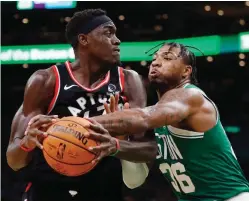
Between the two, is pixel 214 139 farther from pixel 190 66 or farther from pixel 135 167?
pixel 135 167

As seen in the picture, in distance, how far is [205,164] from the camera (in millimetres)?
3670

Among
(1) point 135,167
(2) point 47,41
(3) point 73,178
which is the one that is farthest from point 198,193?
(2) point 47,41

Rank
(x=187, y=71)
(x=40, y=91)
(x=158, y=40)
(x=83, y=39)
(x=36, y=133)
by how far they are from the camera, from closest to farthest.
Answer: (x=36, y=133) → (x=187, y=71) → (x=40, y=91) → (x=83, y=39) → (x=158, y=40)

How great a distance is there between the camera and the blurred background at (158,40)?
38.2 feet

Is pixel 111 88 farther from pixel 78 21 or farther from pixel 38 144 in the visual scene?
pixel 38 144

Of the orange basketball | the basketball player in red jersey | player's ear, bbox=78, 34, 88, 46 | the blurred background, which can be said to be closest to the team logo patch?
the basketball player in red jersey

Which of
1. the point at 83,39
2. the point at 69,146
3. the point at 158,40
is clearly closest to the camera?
the point at 69,146

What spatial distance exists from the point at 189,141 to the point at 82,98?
1.01m

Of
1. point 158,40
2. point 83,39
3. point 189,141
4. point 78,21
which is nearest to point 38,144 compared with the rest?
point 189,141

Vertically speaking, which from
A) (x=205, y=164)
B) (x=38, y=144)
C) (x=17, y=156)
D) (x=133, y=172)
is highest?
(x=38, y=144)

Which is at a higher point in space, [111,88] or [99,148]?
[99,148]

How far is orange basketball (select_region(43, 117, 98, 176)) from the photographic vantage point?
3.13 metres

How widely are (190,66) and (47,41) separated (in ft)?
28.2

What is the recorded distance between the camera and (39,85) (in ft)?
14.0
